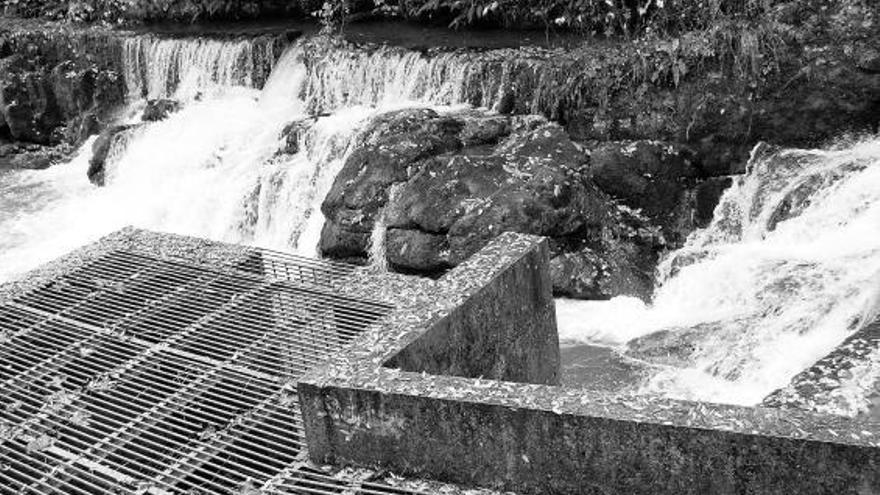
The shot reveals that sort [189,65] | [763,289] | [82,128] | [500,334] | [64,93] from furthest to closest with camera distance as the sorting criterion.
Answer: [64,93] → [82,128] → [189,65] → [763,289] → [500,334]

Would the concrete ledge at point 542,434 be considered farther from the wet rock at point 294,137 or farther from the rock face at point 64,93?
the rock face at point 64,93

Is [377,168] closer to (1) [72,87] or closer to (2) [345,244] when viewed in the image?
(2) [345,244]

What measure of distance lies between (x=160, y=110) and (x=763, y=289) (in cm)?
1102

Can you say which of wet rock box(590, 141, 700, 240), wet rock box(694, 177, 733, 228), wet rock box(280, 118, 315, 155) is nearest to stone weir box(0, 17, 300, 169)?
wet rock box(280, 118, 315, 155)

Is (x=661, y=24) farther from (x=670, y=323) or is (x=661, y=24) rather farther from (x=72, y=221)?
(x=72, y=221)

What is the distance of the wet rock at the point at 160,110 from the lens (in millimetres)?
15812

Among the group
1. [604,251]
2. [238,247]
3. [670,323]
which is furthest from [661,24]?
[238,247]

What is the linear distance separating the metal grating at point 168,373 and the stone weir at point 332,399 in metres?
0.01

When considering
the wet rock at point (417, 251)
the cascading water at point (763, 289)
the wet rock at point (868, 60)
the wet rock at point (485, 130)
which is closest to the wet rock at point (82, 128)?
the wet rock at point (485, 130)

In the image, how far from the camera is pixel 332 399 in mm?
4219

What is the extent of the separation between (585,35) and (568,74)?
2.15 m

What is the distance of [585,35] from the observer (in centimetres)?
1310

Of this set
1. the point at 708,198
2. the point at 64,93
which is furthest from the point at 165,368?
the point at 64,93

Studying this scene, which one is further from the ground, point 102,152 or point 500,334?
point 500,334
